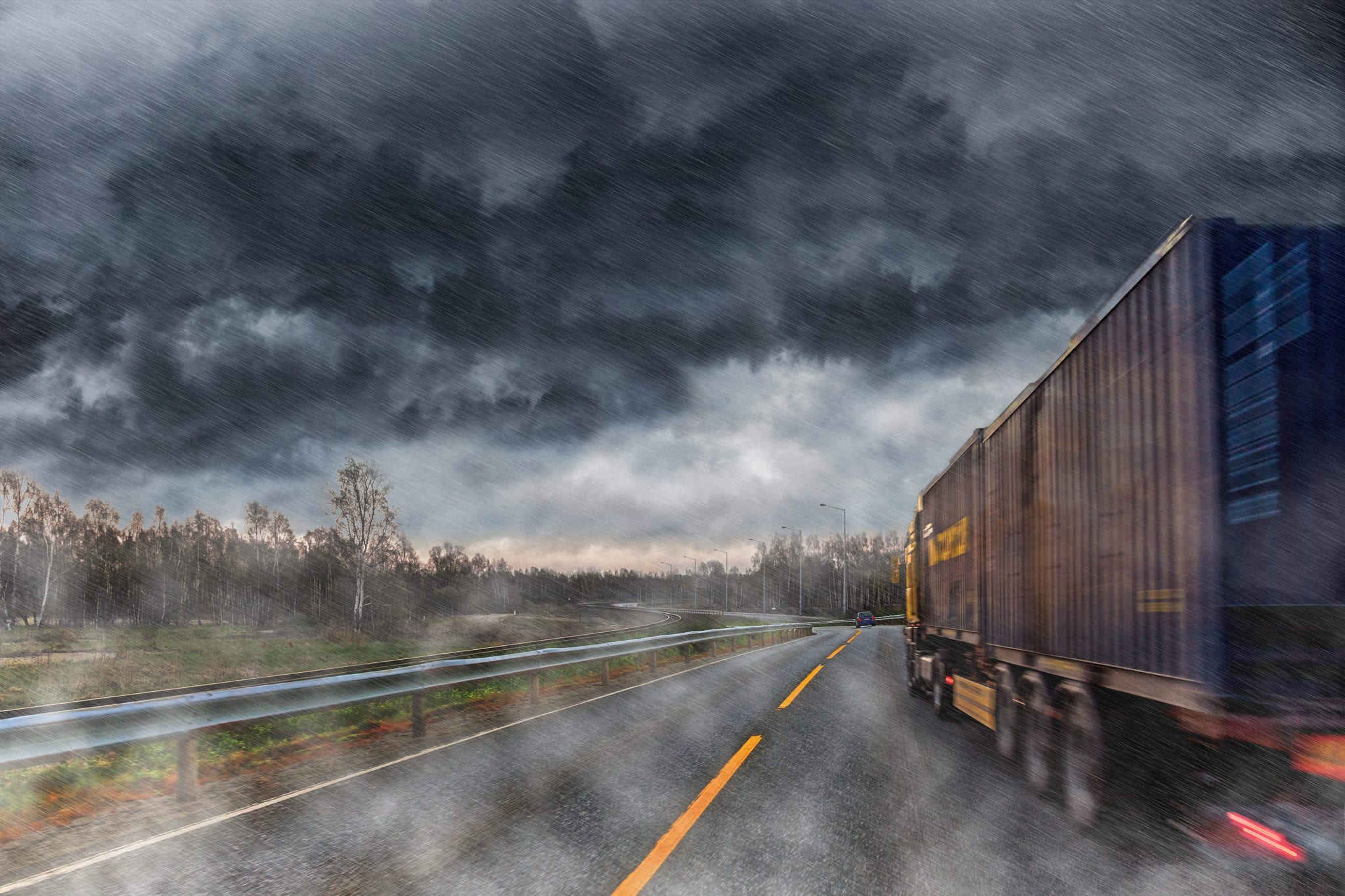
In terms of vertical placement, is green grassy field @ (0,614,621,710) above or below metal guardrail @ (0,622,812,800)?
below

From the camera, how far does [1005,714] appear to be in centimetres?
865

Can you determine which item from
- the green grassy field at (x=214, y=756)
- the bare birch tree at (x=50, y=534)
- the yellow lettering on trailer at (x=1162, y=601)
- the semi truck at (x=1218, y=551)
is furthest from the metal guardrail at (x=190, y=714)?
the bare birch tree at (x=50, y=534)

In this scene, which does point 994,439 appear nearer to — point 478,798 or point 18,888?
point 478,798

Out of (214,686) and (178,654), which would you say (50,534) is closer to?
(178,654)

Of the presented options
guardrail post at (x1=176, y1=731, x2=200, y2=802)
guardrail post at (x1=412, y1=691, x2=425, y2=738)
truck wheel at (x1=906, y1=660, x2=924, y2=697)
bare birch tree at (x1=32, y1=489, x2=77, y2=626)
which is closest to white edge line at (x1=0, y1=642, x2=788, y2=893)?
guardrail post at (x1=412, y1=691, x2=425, y2=738)

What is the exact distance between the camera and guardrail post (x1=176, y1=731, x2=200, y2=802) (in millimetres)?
6922

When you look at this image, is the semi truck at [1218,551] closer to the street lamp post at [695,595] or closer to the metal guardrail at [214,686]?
the metal guardrail at [214,686]

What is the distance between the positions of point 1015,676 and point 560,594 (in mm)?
165045

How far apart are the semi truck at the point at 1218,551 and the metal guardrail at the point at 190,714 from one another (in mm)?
6999

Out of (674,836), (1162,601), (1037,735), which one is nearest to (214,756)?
(674,836)

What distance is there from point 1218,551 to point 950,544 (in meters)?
8.99

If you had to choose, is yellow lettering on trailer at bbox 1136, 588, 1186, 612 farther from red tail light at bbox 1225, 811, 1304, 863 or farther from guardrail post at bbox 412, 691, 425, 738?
guardrail post at bbox 412, 691, 425, 738

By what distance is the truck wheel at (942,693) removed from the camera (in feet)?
40.0

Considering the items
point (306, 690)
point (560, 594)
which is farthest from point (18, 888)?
point (560, 594)
